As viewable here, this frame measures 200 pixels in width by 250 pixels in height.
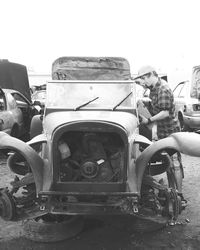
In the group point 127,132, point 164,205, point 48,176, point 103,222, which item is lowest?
point 103,222

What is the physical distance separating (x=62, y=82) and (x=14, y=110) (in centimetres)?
405

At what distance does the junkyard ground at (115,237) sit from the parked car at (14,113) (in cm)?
411

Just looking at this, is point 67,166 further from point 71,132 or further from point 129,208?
point 129,208

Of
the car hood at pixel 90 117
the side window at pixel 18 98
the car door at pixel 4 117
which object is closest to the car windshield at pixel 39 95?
the side window at pixel 18 98

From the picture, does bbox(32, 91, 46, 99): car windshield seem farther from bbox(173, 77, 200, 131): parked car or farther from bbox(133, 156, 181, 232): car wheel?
bbox(133, 156, 181, 232): car wheel

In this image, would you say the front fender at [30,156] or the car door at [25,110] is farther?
the car door at [25,110]

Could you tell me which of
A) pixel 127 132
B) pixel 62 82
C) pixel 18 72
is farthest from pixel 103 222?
pixel 18 72

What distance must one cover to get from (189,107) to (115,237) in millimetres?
7559

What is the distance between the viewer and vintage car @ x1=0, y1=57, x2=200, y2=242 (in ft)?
13.3

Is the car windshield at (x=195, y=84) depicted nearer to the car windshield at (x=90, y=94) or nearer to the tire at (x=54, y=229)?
the car windshield at (x=90, y=94)

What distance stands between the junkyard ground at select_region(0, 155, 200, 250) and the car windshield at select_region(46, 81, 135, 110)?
1.56m

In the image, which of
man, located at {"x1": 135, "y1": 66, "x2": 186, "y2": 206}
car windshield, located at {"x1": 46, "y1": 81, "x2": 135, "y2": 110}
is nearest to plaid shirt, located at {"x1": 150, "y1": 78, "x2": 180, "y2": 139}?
man, located at {"x1": 135, "y1": 66, "x2": 186, "y2": 206}

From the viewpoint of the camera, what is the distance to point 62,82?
227 inches

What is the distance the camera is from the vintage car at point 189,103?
11.2 m
